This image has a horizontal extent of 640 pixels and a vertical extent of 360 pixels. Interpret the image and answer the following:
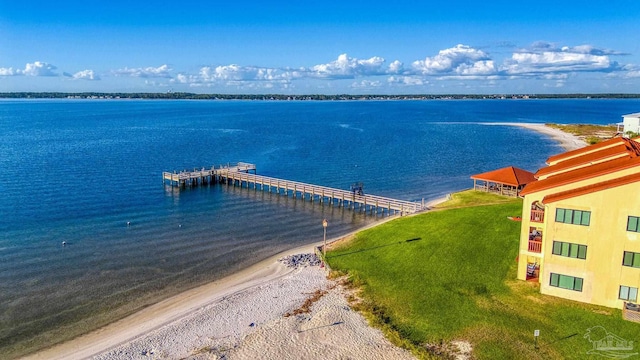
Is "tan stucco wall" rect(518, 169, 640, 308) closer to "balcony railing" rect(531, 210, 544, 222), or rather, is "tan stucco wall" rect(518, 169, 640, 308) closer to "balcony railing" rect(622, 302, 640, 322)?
"balcony railing" rect(622, 302, 640, 322)

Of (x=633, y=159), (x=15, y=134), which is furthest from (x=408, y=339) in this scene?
(x=15, y=134)

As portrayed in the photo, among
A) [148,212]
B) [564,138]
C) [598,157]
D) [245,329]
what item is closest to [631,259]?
[598,157]

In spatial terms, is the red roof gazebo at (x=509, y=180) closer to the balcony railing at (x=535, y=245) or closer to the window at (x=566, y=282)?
the balcony railing at (x=535, y=245)

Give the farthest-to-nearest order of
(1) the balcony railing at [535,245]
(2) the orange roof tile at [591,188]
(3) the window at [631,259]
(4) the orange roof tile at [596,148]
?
(4) the orange roof tile at [596,148] → (1) the balcony railing at [535,245] → (3) the window at [631,259] → (2) the orange roof tile at [591,188]

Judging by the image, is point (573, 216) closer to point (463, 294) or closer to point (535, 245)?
point (535, 245)

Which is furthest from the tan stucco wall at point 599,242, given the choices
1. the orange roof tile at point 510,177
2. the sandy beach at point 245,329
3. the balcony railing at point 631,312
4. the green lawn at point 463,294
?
the orange roof tile at point 510,177

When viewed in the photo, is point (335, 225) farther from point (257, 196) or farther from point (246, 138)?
point (246, 138)

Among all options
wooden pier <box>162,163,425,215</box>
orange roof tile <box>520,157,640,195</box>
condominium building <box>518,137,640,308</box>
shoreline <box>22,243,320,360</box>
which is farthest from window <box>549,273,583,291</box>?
wooden pier <box>162,163,425,215</box>

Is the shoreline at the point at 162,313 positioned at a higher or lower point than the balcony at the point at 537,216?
lower
